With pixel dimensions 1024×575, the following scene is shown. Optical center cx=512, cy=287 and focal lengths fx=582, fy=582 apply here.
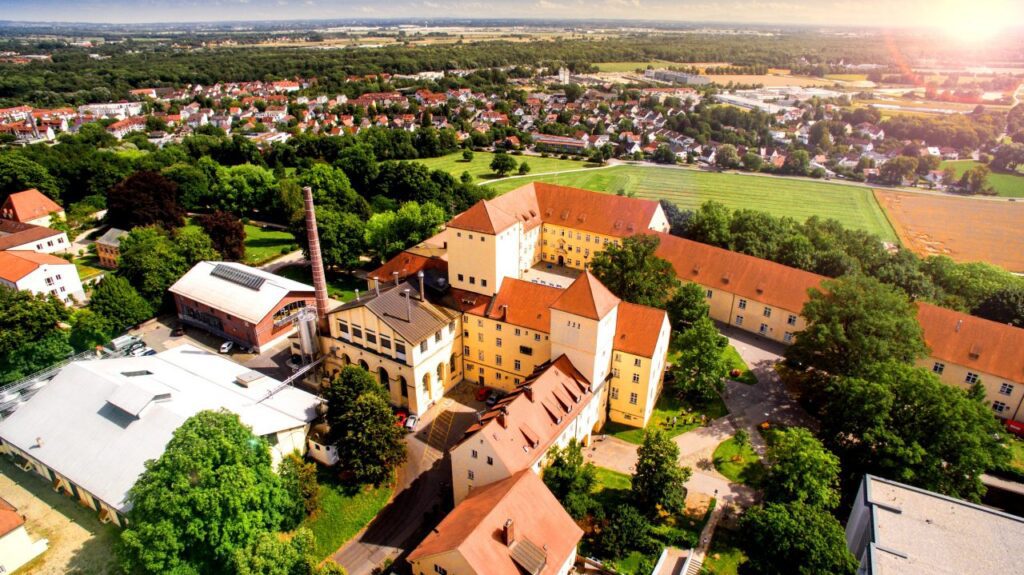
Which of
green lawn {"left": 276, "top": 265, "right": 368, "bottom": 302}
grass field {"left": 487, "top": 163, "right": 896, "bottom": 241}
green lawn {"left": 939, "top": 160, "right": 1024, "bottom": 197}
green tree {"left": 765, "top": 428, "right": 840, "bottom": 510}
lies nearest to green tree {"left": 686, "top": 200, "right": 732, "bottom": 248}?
grass field {"left": 487, "top": 163, "right": 896, "bottom": 241}

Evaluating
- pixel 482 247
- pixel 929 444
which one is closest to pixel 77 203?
pixel 482 247

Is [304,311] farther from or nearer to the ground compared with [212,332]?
farther from the ground

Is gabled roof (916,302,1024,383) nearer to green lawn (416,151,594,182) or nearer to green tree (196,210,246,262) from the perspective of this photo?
green tree (196,210,246,262)

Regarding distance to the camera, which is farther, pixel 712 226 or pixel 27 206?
pixel 27 206

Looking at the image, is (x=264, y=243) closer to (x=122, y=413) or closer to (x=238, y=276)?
(x=238, y=276)

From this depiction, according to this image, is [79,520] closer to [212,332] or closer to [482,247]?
[212,332]

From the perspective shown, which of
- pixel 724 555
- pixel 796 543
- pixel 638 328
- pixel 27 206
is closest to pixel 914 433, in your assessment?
pixel 796 543

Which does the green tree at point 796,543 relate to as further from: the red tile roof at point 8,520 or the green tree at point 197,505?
the red tile roof at point 8,520

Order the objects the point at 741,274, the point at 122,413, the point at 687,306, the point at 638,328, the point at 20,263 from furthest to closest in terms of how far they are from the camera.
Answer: the point at 20,263 → the point at 741,274 → the point at 687,306 → the point at 638,328 → the point at 122,413
